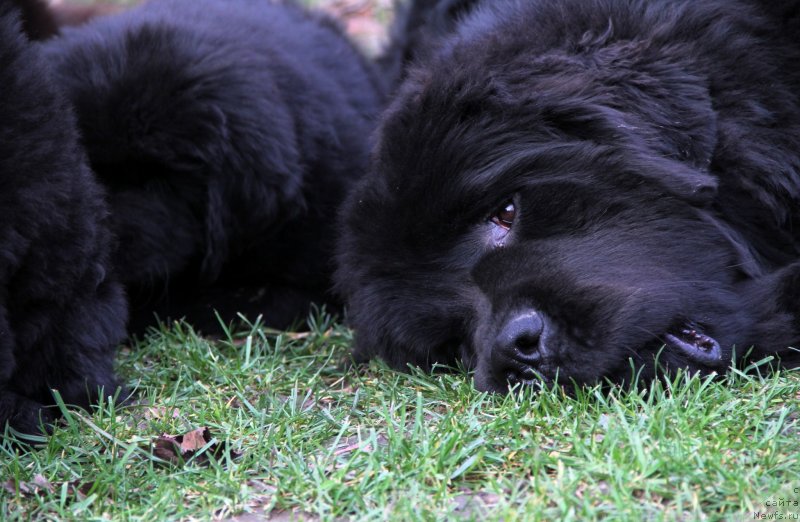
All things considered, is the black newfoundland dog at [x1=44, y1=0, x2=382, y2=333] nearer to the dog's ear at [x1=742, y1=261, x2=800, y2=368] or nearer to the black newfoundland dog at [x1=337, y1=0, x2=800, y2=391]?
the black newfoundland dog at [x1=337, y1=0, x2=800, y2=391]

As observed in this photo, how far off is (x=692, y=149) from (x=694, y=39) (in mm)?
381

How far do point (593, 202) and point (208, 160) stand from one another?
1.40 metres

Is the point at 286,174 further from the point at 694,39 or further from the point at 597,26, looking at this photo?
the point at 694,39

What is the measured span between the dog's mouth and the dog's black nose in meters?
0.34

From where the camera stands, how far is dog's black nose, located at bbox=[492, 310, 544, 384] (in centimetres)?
259

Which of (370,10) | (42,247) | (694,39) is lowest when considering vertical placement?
(370,10)

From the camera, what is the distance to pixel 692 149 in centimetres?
279

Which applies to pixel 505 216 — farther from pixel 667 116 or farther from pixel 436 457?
pixel 436 457

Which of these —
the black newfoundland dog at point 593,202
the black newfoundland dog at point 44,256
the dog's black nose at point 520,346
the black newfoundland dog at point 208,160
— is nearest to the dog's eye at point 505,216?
the black newfoundland dog at point 593,202

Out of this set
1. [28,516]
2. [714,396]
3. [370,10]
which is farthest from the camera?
[370,10]

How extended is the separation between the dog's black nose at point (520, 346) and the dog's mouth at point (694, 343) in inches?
13.4

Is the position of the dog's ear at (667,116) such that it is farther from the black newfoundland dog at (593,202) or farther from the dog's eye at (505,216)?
the dog's eye at (505,216)

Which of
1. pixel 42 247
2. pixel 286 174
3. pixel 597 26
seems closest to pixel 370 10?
pixel 286 174

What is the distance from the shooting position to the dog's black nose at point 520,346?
2.59 m
